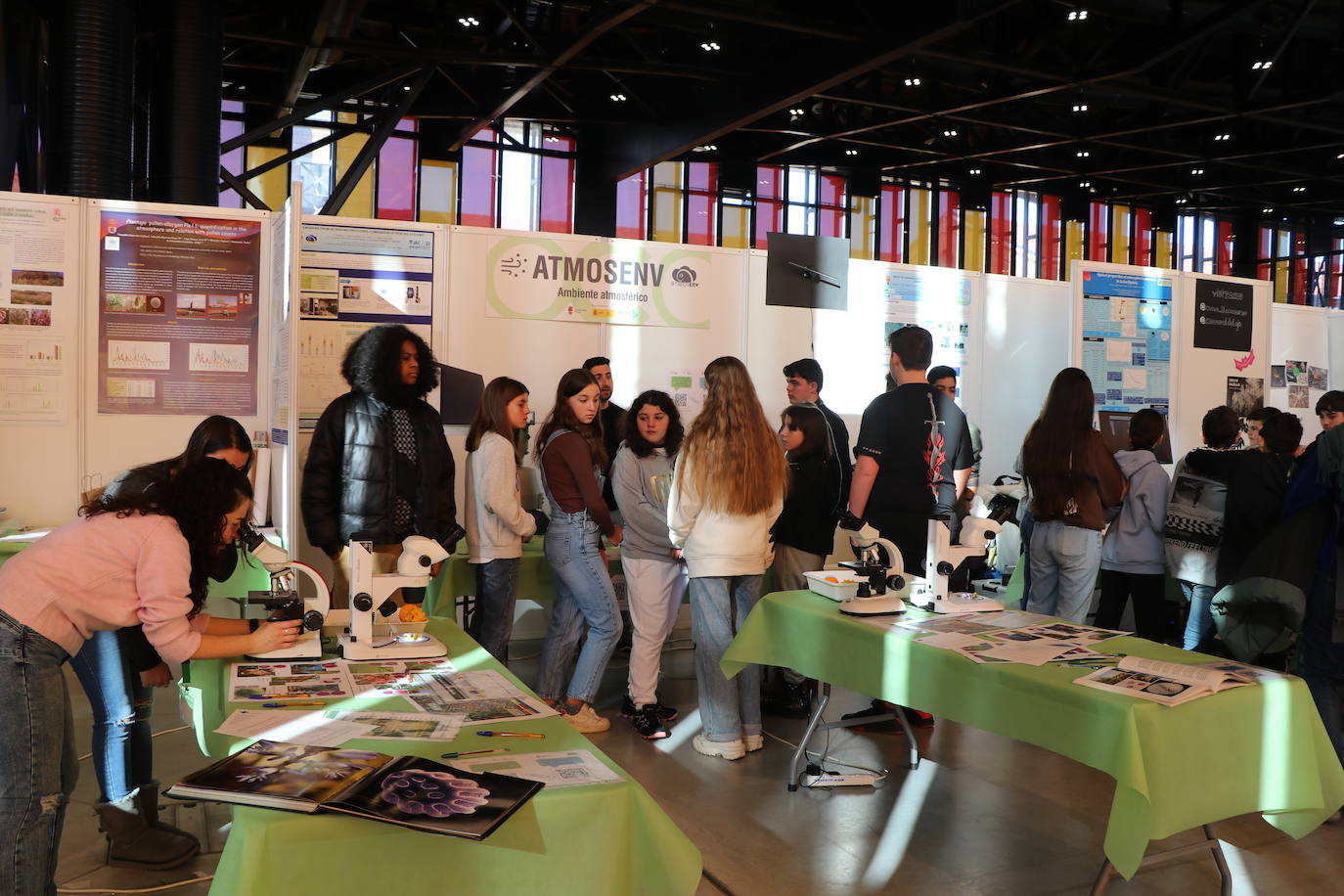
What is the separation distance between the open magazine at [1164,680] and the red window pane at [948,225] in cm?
1466

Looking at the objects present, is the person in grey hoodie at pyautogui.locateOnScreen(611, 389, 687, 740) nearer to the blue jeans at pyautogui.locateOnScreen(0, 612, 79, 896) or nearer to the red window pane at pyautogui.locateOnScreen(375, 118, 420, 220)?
the blue jeans at pyautogui.locateOnScreen(0, 612, 79, 896)

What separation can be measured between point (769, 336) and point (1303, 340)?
4814 millimetres

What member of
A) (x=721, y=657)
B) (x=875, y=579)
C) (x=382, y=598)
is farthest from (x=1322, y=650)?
(x=382, y=598)

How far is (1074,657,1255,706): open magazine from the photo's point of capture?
2.36 m

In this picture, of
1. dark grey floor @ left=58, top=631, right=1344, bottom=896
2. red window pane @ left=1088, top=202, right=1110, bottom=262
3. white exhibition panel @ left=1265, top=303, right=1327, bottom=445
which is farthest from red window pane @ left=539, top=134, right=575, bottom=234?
dark grey floor @ left=58, top=631, right=1344, bottom=896

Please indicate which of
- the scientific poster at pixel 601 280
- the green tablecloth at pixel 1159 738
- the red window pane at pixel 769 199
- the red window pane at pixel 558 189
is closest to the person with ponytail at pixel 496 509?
the scientific poster at pixel 601 280

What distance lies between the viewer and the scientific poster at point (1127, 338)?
6.91 metres

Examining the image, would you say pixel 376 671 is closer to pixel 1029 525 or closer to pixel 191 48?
pixel 1029 525

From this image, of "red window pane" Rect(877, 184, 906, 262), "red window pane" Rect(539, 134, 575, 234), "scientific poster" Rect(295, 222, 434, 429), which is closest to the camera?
"scientific poster" Rect(295, 222, 434, 429)

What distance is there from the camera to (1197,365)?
740 centimetres

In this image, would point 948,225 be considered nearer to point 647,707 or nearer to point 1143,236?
point 1143,236

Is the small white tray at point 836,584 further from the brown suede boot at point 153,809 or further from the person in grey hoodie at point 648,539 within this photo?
the brown suede boot at point 153,809

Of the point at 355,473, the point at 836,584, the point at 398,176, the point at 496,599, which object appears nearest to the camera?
the point at 836,584

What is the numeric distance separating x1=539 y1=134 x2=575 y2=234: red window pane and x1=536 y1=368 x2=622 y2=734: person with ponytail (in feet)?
32.0
